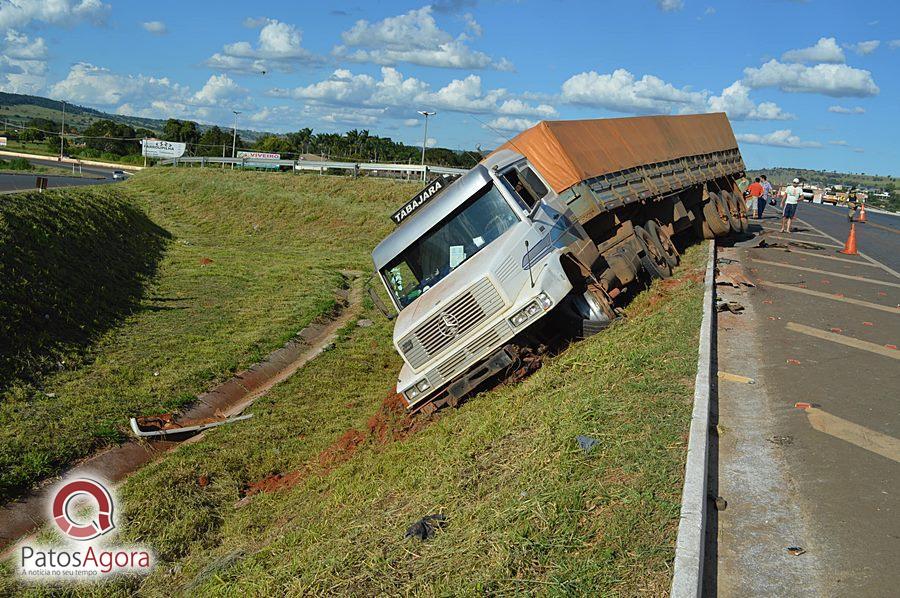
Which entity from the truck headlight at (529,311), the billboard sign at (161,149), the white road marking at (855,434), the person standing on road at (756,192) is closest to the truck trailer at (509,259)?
the truck headlight at (529,311)

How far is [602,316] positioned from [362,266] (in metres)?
16.4

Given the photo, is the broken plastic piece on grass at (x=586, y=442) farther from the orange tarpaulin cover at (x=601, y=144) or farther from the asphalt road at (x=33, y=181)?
the asphalt road at (x=33, y=181)

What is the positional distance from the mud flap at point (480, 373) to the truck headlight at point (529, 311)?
0.36 meters

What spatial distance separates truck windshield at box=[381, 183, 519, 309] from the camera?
10.3 m

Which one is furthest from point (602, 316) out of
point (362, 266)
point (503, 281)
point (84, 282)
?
point (362, 266)

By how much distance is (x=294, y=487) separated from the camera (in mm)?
8828

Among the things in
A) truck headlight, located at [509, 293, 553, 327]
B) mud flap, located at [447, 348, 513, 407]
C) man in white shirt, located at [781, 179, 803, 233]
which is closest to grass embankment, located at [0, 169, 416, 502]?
mud flap, located at [447, 348, 513, 407]

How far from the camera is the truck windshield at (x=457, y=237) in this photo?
1027 centimetres

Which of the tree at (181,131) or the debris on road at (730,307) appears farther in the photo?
the tree at (181,131)

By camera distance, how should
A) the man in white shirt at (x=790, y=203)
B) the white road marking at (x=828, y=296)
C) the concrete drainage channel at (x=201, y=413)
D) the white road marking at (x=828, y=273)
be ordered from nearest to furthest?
the concrete drainage channel at (x=201, y=413)
the white road marking at (x=828, y=296)
the white road marking at (x=828, y=273)
the man in white shirt at (x=790, y=203)

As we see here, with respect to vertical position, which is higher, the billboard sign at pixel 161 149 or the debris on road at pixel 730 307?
the billboard sign at pixel 161 149

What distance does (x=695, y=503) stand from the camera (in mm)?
5395

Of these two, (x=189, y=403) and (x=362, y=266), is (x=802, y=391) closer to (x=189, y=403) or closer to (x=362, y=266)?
(x=189, y=403)

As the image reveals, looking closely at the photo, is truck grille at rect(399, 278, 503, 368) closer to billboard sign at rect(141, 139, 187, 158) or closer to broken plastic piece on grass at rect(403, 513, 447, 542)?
broken plastic piece on grass at rect(403, 513, 447, 542)
